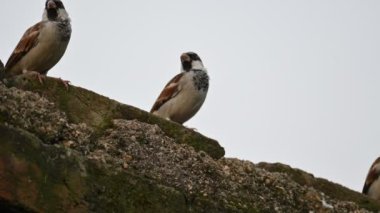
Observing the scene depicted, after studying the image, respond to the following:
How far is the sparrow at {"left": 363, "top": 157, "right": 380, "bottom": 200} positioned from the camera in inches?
380

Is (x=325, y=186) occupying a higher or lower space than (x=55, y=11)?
lower

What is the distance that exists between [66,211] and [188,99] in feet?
20.5

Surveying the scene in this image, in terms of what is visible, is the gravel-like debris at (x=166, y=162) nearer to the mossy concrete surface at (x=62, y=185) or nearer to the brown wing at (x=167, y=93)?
the mossy concrete surface at (x=62, y=185)

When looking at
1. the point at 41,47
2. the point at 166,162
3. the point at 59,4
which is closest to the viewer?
the point at 166,162

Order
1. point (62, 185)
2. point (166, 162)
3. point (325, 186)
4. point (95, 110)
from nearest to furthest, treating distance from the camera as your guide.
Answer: point (62, 185) < point (166, 162) < point (95, 110) < point (325, 186)

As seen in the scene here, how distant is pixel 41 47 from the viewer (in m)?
8.12

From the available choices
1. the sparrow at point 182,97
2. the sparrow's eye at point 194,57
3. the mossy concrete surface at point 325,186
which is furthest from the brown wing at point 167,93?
the mossy concrete surface at point 325,186

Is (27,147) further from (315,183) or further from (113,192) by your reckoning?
(315,183)

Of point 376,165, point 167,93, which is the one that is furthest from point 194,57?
point 376,165

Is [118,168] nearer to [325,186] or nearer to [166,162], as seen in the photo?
[166,162]

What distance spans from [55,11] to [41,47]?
2.09ft

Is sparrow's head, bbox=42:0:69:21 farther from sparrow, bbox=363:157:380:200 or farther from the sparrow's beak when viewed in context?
sparrow, bbox=363:157:380:200

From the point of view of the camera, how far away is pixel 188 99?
9.80 m

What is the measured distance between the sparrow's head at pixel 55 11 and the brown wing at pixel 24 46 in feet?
0.83
